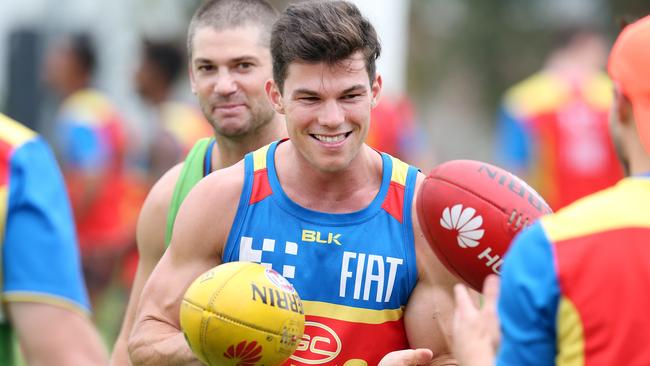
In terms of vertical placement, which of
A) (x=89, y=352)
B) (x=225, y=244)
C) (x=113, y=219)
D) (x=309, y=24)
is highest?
(x=309, y=24)

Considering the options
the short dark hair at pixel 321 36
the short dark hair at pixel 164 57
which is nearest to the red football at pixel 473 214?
the short dark hair at pixel 321 36

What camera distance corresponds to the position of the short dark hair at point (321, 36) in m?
4.59

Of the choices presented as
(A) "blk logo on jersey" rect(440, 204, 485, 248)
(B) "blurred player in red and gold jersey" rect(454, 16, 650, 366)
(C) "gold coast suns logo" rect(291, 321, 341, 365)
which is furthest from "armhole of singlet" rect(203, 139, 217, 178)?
(B) "blurred player in red and gold jersey" rect(454, 16, 650, 366)

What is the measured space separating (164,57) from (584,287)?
9.36m

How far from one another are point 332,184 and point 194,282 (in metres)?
0.73

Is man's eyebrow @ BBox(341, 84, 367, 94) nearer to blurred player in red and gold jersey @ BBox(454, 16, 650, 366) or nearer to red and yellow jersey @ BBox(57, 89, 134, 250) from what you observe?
blurred player in red and gold jersey @ BBox(454, 16, 650, 366)

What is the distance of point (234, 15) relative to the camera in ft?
19.0

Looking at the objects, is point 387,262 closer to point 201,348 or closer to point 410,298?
point 410,298

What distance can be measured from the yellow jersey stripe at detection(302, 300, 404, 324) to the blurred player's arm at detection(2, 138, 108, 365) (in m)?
0.83

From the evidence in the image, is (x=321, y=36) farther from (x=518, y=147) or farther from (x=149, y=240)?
(x=518, y=147)

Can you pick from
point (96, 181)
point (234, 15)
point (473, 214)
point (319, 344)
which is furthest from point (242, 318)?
point (96, 181)

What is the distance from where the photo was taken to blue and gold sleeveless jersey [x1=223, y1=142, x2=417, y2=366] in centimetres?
452

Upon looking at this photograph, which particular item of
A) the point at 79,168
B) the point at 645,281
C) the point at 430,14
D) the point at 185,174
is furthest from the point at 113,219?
the point at 430,14

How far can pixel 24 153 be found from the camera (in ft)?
13.4
